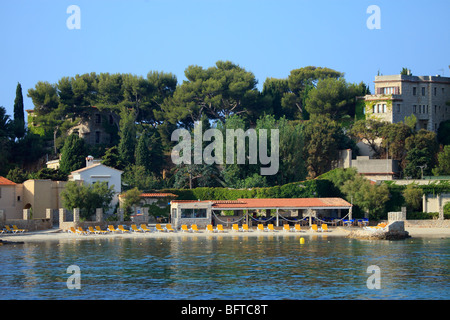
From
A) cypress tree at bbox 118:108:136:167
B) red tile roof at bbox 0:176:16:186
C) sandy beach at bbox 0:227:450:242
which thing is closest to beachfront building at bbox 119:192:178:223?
sandy beach at bbox 0:227:450:242

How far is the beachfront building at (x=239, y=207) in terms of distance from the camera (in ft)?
186

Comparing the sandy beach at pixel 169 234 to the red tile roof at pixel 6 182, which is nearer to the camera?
the sandy beach at pixel 169 234

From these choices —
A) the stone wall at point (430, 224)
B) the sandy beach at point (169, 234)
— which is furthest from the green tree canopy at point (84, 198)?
the stone wall at point (430, 224)

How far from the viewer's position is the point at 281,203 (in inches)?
2280

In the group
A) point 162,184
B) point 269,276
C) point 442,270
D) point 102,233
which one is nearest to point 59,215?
point 102,233

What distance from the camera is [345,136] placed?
7738 centimetres

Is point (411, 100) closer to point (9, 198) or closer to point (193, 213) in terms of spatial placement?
point (193, 213)

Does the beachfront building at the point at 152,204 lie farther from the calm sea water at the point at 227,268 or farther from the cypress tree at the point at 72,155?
the cypress tree at the point at 72,155

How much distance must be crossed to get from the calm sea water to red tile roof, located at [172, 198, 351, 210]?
207 inches

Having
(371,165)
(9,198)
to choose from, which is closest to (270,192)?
(371,165)

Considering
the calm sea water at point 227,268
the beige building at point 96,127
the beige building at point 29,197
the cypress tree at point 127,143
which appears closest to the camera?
the calm sea water at point 227,268

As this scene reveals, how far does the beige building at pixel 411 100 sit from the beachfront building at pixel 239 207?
25011mm

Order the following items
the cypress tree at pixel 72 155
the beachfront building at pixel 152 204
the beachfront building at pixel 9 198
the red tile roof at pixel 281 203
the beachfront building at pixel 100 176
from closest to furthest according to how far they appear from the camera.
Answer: the red tile roof at pixel 281 203 → the beachfront building at pixel 9 198 → the beachfront building at pixel 152 204 → the beachfront building at pixel 100 176 → the cypress tree at pixel 72 155

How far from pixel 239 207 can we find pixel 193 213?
12.2 feet
